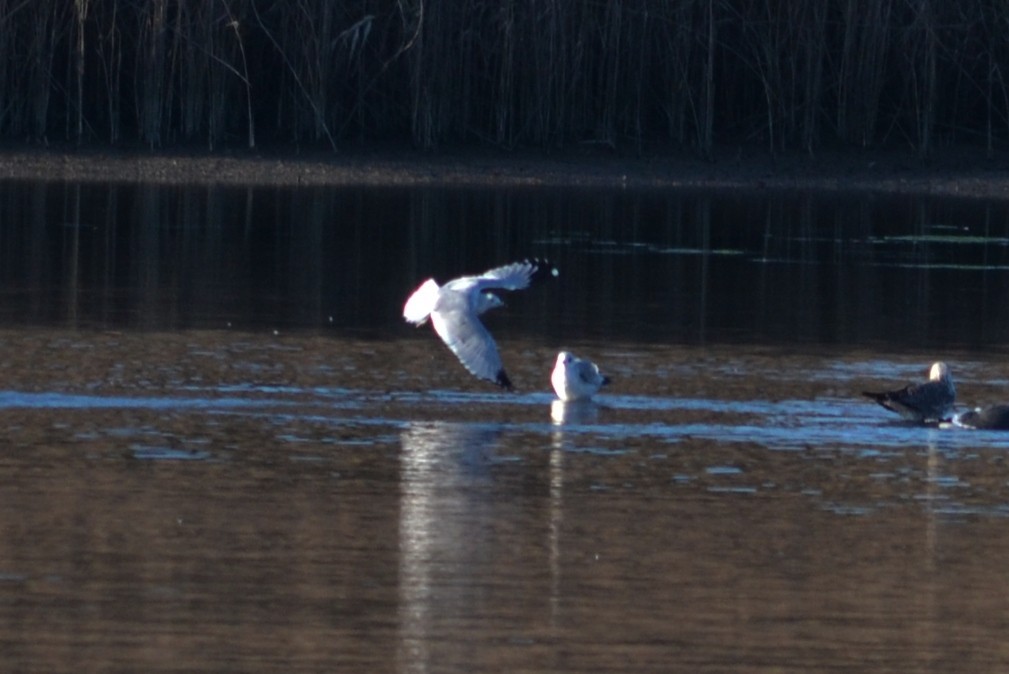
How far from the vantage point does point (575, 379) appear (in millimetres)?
10664

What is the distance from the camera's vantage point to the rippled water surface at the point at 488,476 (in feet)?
22.3

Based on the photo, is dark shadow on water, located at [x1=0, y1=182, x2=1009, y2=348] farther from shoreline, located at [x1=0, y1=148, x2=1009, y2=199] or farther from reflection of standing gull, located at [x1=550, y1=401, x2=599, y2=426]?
reflection of standing gull, located at [x1=550, y1=401, x2=599, y2=426]

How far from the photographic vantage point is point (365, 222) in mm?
20688

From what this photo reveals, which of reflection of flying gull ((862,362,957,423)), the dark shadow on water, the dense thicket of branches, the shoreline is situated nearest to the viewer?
reflection of flying gull ((862,362,957,423))

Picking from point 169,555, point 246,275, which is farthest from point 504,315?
point 169,555

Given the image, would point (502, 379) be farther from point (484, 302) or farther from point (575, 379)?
point (484, 302)

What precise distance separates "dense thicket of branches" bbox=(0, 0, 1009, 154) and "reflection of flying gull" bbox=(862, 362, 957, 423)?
15155 millimetres

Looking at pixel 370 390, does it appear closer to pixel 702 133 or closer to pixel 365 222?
pixel 365 222

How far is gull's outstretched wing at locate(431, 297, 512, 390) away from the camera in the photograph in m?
10.4

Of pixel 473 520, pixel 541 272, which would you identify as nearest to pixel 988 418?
pixel 541 272

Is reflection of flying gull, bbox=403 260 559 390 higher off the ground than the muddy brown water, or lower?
higher

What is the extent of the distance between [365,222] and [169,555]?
1323 centimetres

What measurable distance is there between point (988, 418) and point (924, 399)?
0.31 meters

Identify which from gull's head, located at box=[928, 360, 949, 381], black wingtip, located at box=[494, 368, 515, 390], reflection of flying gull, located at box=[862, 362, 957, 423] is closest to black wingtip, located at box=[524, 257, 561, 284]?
black wingtip, located at box=[494, 368, 515, 390]
